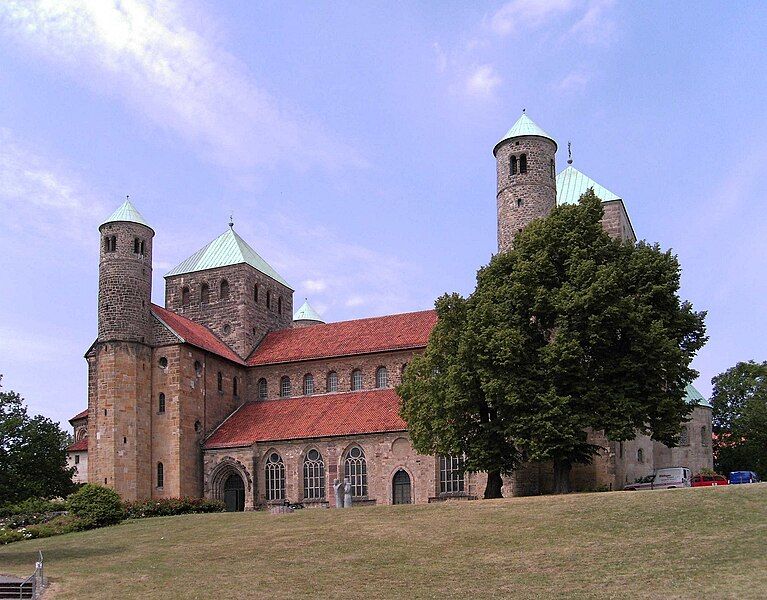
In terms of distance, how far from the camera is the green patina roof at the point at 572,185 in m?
58.1

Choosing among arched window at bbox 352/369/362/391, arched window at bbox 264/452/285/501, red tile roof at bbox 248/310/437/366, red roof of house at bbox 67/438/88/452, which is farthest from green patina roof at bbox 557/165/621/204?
red roof of house at bbox 67/438/88/452

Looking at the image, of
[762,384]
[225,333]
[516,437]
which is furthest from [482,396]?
[762,384]

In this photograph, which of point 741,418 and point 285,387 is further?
point 741,418

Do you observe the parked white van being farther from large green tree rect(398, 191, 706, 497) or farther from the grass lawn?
the grass lawn

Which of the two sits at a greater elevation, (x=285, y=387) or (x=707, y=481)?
(x=285, y=387)

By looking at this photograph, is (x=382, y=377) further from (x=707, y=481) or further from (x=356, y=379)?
(x=707, y=481)

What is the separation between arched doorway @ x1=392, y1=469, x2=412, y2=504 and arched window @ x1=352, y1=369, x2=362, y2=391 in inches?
341

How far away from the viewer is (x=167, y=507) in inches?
1966

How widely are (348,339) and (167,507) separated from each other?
17810 mm

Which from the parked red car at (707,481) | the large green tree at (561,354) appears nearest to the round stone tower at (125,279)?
the large green tree at (561,354)

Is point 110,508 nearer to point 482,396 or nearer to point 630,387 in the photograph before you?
point 482,396

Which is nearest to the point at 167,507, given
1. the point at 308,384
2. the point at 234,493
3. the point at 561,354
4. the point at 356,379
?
the point at 234,493

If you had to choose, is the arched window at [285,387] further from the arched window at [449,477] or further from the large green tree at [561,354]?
the large green tree at [561,354]

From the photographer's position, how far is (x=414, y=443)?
47.1 metres
